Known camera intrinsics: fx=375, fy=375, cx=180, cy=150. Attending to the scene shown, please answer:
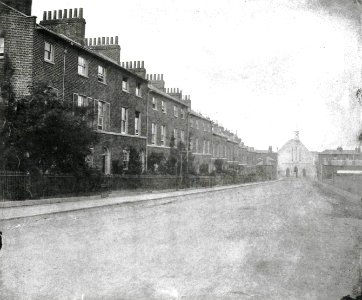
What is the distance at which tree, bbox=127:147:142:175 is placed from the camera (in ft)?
86.2

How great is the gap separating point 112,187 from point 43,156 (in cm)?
661

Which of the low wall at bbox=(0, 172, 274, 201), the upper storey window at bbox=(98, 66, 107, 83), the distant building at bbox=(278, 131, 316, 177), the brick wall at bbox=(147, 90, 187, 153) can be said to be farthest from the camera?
the distant building at bbox=(278, 131, 316, 177)

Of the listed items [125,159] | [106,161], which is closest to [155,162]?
[125,159]

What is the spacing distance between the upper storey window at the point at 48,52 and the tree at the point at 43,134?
4.49 m

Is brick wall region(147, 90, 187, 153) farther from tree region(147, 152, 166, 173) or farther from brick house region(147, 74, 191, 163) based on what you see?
tree region(147, 152, 166, 173)

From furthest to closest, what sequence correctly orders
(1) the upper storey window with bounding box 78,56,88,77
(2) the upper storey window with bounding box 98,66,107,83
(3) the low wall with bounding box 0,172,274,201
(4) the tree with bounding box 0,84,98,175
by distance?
1. (2) the upper storey window with bounding box 98,66,107,83
2. (1) the upper storey window with bounding box 78,56,88,77
3. (4) the tree with bounding box 0,84,98,175
4. (3) the low wall with bounding box 0,172,274,201

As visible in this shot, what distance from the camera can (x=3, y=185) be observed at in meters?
14.6

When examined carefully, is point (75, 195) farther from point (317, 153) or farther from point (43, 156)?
point (317, 153)

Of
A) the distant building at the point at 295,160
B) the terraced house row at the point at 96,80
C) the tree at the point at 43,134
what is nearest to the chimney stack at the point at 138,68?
the terraced house row at the point at 96,80

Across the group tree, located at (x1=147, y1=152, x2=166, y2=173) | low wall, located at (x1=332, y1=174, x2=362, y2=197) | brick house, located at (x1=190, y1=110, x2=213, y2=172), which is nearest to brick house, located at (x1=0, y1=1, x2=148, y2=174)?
tree, located at (x1=147, y1=152, x2=166, y2=173)

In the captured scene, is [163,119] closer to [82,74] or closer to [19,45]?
[82,74]

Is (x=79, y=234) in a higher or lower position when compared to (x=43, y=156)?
lower

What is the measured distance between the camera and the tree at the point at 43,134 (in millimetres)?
15469

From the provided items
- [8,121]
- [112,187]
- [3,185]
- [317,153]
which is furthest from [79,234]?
[317,153]
